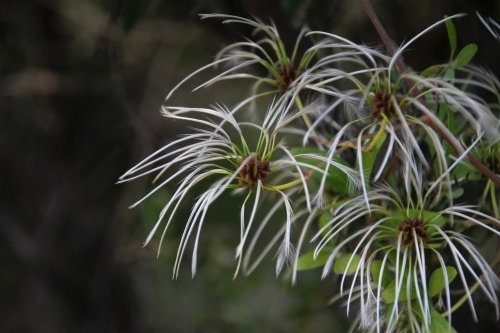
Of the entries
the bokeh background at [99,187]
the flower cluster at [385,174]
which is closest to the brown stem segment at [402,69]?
the flower cluster at [385,174]

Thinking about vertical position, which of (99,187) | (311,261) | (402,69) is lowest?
(99,187)

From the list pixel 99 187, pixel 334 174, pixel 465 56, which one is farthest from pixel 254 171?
pixel 99 187

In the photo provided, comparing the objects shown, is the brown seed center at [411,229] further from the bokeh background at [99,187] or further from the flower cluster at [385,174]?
the bokeh background at [99,187]

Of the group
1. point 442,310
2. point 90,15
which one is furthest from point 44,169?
point 442,310

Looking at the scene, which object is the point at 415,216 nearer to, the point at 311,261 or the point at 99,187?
the point at 311,261

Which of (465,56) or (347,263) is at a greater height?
(465,56)

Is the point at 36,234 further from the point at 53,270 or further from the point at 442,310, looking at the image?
the point at 442,310

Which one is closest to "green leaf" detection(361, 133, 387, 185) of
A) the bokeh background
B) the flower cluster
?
the flower cluster
